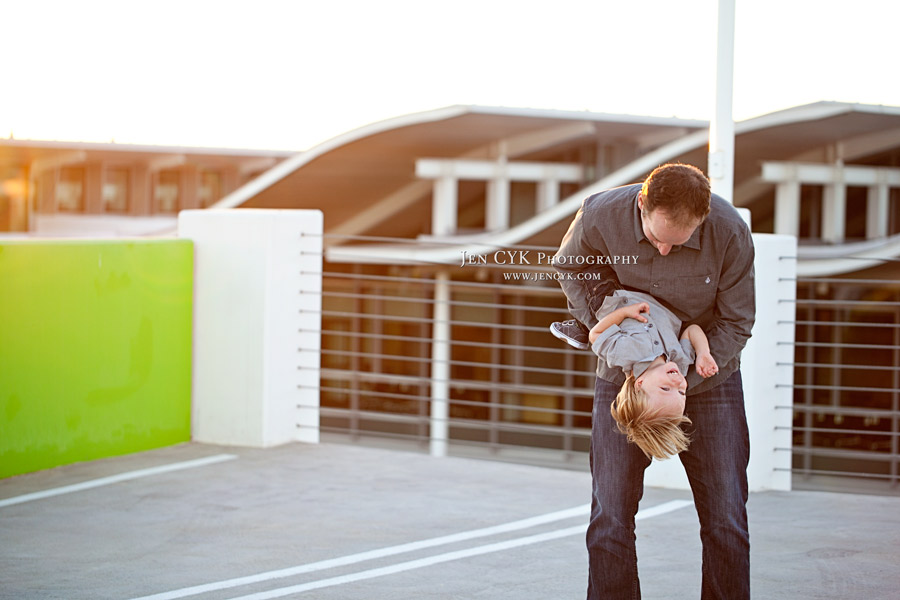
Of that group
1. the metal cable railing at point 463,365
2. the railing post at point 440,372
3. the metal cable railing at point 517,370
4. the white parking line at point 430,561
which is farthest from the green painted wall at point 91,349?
the metal cable railing at point 463,365

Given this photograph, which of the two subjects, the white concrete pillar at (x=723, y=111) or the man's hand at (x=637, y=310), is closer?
the man's hand at (x=637, y=310)

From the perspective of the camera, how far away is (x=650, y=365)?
3.31 metres

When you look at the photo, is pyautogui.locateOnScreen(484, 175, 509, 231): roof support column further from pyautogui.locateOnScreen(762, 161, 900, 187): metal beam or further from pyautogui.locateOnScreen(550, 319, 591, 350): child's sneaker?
pyautogui.locateOnScreen(550, 319, 591, 350): child's sneaker

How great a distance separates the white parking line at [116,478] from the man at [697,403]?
357 centimetres

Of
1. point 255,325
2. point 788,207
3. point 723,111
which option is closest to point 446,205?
point 788,207

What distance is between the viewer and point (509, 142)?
26922 millimetres

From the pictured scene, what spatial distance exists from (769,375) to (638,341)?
3.50 m

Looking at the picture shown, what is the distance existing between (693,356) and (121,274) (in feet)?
14.7

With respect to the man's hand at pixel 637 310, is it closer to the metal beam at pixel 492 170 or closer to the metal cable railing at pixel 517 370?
the metal cable railing at pixel 517 370

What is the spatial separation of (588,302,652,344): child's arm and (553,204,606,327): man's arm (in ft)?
0.43

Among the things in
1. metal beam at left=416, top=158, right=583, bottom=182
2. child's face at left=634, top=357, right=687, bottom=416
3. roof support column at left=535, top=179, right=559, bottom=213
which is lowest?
child's face at left=634, top=357, right=687, bottom=416

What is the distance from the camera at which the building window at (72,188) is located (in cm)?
3878

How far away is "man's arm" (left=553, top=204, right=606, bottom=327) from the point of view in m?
3.52

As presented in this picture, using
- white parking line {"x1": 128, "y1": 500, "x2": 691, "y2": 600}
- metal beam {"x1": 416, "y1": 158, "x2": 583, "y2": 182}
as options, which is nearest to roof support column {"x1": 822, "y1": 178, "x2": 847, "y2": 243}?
metal beam {"x1": 416, "y1": 158, "x2": 583, "y2": 182}
